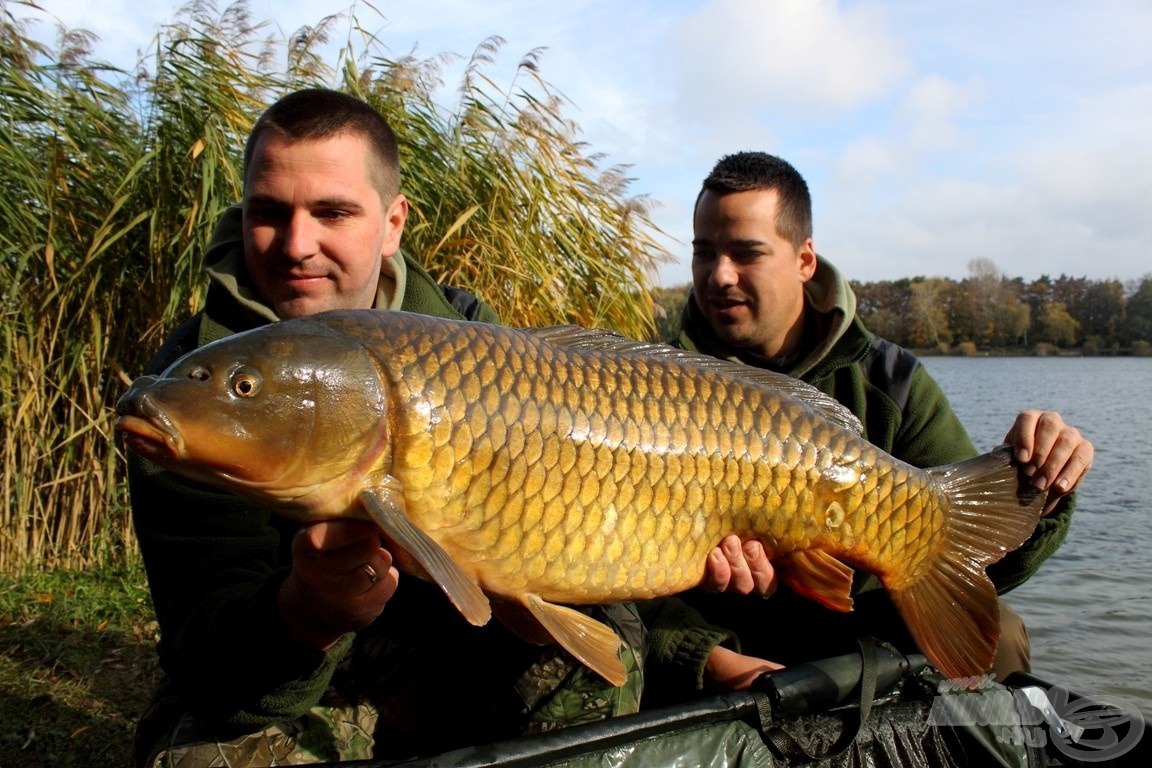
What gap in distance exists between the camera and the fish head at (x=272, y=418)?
102 cm

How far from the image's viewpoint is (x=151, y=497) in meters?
1.56

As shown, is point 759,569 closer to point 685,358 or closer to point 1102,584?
point 685,358

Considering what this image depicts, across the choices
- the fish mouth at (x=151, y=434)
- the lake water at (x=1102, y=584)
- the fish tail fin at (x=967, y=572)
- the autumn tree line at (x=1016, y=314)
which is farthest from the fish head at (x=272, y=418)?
the autumn tree line at (x=1016, y=314)

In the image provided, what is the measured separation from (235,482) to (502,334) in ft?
1.30

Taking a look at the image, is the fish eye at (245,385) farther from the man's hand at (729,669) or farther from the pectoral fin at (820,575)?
the man's hand at (729,669)

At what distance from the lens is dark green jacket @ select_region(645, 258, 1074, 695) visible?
1.97 meters

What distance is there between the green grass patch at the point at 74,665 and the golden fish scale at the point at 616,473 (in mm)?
1679

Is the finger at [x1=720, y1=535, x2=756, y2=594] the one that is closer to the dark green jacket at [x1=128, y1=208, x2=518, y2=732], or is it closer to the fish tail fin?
the fish tail fin

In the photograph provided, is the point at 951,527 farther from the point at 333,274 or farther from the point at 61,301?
the point at 61,301

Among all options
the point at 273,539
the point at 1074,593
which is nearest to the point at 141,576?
the point at 273,539

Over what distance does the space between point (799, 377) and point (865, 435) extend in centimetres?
20

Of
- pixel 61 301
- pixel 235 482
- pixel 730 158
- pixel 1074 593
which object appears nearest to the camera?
pixel 235 482

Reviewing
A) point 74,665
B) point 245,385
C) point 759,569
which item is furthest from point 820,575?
point 74,665

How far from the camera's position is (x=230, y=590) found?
1.44m
